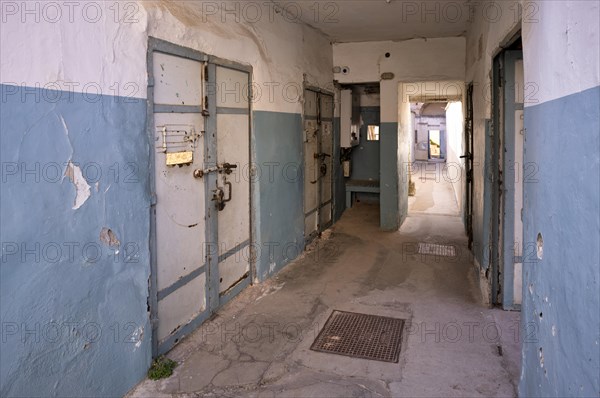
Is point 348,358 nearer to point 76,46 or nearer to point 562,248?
point 562,248

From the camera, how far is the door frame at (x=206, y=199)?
2850mm

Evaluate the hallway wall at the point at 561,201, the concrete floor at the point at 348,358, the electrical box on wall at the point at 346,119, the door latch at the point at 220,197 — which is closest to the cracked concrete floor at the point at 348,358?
the concrete floor at the point at 348,358

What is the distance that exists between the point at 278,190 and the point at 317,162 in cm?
145

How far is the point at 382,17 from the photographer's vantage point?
528 centimetres

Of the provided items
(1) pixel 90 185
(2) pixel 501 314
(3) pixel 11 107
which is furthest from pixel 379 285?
(3) pixel 11 107

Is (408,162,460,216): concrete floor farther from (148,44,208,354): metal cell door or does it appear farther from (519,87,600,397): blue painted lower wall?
(519,87,600,397): blue painted lower wall

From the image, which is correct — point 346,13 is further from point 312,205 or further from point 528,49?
point 528,49

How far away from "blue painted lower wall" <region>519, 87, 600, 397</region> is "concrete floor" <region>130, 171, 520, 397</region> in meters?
0.66

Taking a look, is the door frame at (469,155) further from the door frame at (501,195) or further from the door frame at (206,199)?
the door frame at (206,199)

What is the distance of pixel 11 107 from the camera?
6.28 ft

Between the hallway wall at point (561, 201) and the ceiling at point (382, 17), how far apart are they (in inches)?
104

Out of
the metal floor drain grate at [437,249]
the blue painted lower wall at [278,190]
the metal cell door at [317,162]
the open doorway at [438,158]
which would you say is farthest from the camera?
the open doorway at [438,158]

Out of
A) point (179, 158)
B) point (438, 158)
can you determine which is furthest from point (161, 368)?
point (438, 158)

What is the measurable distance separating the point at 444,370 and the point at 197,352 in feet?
5.03
